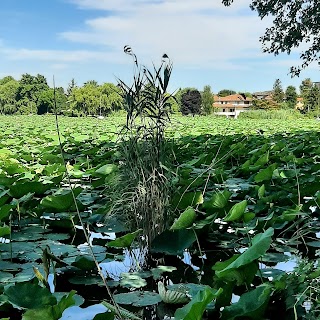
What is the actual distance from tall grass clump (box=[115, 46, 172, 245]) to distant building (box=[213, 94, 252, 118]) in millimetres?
57894

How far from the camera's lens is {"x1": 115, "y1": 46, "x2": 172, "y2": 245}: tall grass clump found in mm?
2402

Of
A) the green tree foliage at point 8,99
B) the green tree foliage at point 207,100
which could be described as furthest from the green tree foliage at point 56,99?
the green tree foliage at point 207,100

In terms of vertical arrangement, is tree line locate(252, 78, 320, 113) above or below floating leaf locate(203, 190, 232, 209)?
above

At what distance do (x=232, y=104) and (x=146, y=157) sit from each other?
62.1 meters


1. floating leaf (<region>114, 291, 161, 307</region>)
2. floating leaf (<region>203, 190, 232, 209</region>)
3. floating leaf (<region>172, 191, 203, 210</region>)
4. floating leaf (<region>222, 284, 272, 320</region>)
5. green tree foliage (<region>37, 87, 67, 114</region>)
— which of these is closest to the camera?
floating leaf (<region>222, 284, 272, 320</region>)

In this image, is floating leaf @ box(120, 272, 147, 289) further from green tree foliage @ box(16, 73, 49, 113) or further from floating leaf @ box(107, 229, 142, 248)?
green tree foliage @ box(16, 73, 49, 113)

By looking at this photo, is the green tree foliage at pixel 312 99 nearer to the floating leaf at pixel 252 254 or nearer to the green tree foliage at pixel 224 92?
the green tree foliage at pixel 224 92

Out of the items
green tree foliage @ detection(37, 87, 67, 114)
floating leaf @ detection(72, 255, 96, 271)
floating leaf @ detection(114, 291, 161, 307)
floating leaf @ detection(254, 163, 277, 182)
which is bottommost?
floating leaf @ detection(114, 291, 161, 307)

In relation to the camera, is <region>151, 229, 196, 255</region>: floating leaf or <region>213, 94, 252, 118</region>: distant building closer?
<region>151, 229, 196, 255</region>: floating leaf

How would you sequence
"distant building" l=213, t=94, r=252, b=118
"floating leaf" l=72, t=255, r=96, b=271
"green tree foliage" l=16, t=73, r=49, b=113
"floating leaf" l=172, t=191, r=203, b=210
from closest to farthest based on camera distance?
"floating leaf" l=72, t=255, r=96, b=271, "floating leaf" l=172, t=191, r=203, b=210, "green tree foliage" l=16, t=73, r=49, b=113, "distant building" l=213, t=94, r=252, b=118

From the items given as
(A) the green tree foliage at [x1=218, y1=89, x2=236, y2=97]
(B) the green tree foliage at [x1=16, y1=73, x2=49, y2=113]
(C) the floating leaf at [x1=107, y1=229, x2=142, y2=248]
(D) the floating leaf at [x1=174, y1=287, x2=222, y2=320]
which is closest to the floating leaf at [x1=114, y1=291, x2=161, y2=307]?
(C) the floating leaf at [x1=107, y1=229, x2=142, y2=248]

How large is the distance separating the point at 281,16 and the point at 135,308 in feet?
28.1

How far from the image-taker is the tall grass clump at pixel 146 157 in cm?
240

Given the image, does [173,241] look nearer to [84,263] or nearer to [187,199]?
[187,199]
